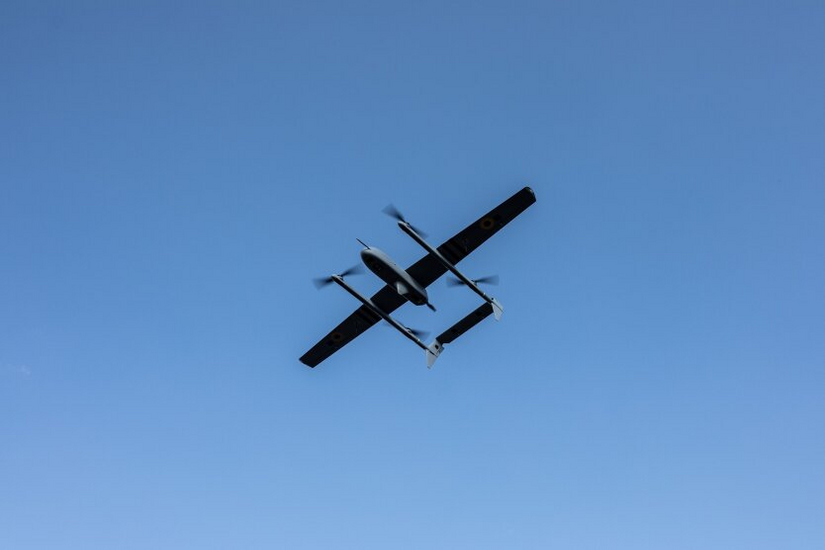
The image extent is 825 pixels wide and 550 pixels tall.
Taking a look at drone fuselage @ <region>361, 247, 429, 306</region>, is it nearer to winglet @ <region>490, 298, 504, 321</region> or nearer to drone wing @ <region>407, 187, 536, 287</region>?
drone wing @ <region>407, 187, 536, 287</region>

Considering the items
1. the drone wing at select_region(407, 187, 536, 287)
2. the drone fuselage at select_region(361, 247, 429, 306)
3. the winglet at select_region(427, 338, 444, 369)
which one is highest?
the drone wing at select_region(407, 187, 536, 287)

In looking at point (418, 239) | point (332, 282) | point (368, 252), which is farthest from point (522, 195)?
point (332, 282)

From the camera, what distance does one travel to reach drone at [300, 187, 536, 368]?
38438mm

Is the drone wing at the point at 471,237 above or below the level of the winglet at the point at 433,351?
above

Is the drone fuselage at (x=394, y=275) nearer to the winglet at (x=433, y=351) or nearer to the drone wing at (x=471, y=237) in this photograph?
the drone wing at (x=471, y=237)

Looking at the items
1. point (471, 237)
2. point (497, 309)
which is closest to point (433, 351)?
point (497, 309)

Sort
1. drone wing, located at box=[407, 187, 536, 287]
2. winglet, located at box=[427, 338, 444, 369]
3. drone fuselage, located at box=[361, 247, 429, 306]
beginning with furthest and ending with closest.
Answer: winglet, located at box=[427, 338, 444, 369]
drone wing, located at box=[407, 187, 536, 287]
drone fuselage, located at box=[361, 247, 429, 306]

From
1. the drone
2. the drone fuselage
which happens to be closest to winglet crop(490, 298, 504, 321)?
the drone

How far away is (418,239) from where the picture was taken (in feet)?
125

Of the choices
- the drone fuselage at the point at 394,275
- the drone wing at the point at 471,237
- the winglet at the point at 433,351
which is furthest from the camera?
the winglet at the point at 433,351

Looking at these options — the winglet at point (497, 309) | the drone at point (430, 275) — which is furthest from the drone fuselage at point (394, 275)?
the winglet at point (497, 309)

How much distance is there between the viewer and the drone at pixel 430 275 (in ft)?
126

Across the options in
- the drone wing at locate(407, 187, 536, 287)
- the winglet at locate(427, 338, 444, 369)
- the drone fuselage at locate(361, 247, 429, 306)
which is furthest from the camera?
the winglet at locate(427, 338, 444, 369)

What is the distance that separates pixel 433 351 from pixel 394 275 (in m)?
7.33
